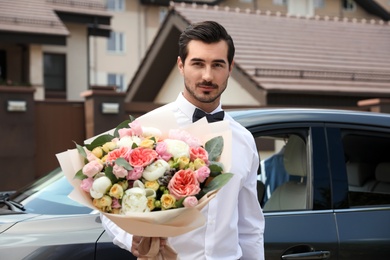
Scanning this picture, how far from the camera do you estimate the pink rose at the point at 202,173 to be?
1.92m

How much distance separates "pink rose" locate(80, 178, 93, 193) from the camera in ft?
6.40

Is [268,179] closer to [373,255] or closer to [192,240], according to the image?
[373,255]

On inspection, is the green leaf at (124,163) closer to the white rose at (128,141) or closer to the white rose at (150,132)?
the white rose at (128,141)

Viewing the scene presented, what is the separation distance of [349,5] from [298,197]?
38.2m

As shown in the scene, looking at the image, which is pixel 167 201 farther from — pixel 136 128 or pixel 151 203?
pixel 136 128

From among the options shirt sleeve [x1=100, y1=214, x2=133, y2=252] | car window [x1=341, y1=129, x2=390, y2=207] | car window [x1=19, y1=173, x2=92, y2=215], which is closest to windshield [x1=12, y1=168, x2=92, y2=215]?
car window [x1=19, y1=173, x2=92, y2=215]

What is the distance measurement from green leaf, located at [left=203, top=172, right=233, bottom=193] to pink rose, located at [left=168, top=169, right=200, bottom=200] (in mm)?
61

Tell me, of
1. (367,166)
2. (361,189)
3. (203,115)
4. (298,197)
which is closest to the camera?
(203,115)

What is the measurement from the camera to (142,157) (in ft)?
6.37

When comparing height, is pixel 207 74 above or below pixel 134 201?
above

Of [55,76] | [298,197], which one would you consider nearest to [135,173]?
[298,197]

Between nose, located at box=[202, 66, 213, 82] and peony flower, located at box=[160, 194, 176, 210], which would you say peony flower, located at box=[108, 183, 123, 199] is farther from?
nose, located at box=[202, 66, 213, 82]

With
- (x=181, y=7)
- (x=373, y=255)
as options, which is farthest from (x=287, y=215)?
(x=181, y=7)

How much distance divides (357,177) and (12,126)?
7438mm
